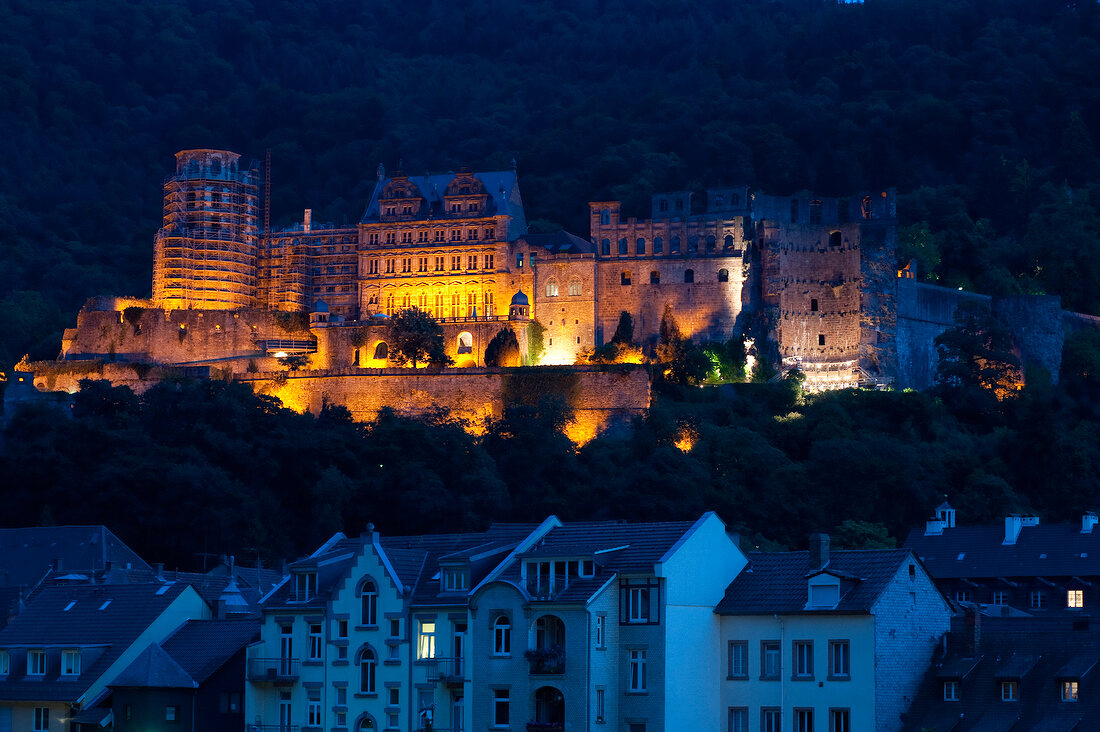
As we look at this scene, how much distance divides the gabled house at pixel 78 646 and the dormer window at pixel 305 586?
4214 mm

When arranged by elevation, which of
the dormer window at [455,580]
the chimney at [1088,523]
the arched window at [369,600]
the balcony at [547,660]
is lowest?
the balcony at [547,660]

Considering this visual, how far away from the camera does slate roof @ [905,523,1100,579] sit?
6219 centimetres

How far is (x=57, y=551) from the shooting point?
68812 millimetres

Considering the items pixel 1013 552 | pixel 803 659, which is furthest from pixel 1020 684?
pixel 1013 552

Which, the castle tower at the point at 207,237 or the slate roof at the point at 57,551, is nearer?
the slate roof at the point at 57,551

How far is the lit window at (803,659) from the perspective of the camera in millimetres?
46000

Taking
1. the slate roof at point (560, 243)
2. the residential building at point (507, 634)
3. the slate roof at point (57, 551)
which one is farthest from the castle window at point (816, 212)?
the residential building at point (507, 634)

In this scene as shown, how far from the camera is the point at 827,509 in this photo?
8400 cm

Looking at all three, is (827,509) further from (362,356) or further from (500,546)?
(500,546)

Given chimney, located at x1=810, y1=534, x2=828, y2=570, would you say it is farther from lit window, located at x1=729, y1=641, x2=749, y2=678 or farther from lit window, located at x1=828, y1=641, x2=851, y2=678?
lit window, located at x1=729, y1=641, x2=749, y2=678

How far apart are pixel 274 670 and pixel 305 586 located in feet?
7.13

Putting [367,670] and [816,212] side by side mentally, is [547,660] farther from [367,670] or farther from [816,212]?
[816,212]

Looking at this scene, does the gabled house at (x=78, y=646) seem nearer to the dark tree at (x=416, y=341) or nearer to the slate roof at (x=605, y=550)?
the slate roof at (x=605, y=550)

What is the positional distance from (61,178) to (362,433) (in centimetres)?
6590
